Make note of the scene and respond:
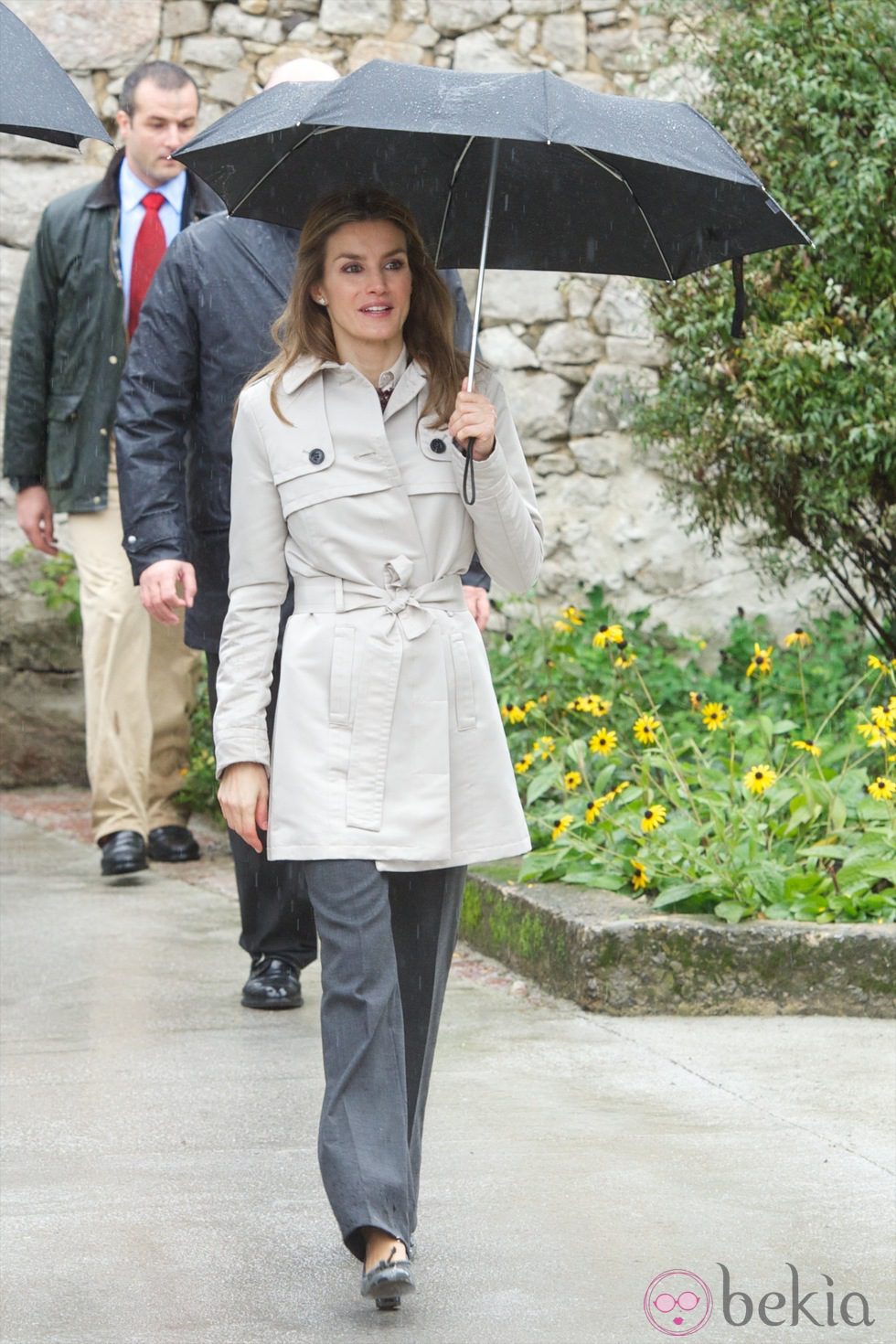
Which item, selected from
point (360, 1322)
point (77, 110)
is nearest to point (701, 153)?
point (77, 110)

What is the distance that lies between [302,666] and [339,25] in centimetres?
511

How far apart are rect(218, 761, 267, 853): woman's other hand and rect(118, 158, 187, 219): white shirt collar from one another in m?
3.36

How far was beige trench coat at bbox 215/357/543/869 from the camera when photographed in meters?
3.07

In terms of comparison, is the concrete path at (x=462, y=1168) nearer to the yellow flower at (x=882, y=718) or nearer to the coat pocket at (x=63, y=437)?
the yellow flower at (x=882, y=718)

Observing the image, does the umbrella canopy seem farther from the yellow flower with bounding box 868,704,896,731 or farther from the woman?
the yellow flower with bounding box 868,704,896,731

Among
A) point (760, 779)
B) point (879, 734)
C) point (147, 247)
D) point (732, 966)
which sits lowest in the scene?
point (732, 966)

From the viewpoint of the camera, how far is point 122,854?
20.1ft

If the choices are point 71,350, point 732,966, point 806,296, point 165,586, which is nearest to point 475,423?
point 165,586

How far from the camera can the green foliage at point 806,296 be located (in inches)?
233

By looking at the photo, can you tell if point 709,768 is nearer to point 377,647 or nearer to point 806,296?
point 806,296

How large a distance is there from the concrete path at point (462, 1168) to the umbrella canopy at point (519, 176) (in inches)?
64.9

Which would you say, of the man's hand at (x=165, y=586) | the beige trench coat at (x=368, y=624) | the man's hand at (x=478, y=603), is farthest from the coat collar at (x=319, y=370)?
the man's hand at (x=165, y=586)

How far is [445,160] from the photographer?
355 cm

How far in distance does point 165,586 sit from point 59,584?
324cm
